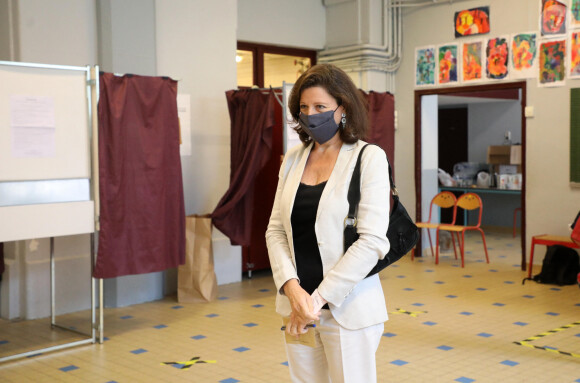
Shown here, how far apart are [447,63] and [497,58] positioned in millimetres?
669

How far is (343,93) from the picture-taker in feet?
7.10

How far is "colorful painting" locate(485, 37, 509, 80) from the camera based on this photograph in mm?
7660

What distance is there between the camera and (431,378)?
158 inches

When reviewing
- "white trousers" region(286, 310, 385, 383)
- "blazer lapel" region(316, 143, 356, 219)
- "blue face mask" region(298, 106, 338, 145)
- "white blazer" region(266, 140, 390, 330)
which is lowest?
"white trousers" region(286, 310, 385, 383)

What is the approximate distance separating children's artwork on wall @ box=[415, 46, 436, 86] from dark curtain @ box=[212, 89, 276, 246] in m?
2.90

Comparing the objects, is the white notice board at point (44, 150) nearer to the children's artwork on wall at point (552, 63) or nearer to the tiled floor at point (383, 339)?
the tiled floor at point (383, 339)

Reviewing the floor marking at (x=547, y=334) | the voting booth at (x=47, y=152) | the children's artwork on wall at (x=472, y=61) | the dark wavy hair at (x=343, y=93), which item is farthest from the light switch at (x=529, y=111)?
the dark wavy hair at (x=343, y=93)

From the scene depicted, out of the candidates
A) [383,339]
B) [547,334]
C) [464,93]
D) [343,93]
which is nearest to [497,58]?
[464,93]

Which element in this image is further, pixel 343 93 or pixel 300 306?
pixel 343 93

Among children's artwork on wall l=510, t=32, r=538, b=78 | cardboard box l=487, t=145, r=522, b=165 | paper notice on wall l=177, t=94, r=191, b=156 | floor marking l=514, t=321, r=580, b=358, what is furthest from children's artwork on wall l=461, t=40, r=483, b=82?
floor marking l=514, t=321, r=580, b=358

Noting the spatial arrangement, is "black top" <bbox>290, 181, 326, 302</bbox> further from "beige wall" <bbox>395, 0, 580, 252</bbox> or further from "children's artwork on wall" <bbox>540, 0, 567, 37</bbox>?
"children's artwork on wall" <bbox>540, 0, 567, 37</bbox>

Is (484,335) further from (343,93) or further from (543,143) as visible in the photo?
(343,93)

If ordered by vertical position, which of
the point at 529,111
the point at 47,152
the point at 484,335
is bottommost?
the point at 484,335

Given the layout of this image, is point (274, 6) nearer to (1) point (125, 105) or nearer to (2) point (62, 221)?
(1) point (125, 105)
